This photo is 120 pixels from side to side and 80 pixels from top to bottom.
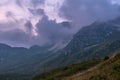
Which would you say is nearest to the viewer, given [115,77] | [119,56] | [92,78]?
[115,77]

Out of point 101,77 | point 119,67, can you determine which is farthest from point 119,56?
point 101,77

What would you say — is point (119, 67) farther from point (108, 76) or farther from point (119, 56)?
point (119, 56)

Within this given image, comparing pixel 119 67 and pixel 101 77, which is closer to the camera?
pixel 101 77

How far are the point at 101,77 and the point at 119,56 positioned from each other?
21368 mm

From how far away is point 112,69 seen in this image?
4341 cm

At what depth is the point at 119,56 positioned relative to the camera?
6088 centimetres

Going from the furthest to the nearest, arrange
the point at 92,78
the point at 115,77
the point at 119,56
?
the point at 119,56, the point at 92,78, the point at 115,77

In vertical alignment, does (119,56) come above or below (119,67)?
above

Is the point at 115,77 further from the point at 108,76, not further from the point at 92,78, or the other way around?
the point at 92,78

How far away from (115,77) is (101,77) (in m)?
2.59

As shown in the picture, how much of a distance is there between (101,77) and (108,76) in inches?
41.6

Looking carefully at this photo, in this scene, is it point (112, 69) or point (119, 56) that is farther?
point (119, 56)

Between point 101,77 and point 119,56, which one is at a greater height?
point 119,56

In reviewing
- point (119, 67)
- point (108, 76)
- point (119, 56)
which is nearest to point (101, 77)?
point (108, 76)
